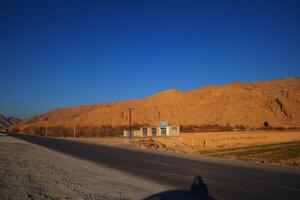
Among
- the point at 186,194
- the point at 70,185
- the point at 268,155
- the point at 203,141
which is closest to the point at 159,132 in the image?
the point at 203,141

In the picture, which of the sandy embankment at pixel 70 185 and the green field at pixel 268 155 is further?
the green field at pixel 268 155

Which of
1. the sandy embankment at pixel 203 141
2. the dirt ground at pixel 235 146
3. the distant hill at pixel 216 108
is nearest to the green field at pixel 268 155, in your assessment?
the dirt ground at pixel 235 146

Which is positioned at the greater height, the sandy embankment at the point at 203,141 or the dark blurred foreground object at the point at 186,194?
the sandy embankment at the point at 203,141

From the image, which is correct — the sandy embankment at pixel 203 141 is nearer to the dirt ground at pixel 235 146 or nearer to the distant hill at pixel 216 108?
the dirt ground at pixel 235 146

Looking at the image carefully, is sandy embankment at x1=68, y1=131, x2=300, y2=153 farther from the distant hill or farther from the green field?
the distant hill

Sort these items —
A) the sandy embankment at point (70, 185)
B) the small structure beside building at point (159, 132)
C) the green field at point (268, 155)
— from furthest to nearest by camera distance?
the small structure beside building at point (159, 132), the green field at point (268, 155), the sandy embankment at point (70, 185)

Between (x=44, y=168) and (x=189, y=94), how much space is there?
137 metres

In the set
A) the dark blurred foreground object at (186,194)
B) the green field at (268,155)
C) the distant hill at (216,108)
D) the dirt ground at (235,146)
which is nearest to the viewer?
the dark blurred foreground object at (186,194)

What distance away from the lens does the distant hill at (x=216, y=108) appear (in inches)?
4934

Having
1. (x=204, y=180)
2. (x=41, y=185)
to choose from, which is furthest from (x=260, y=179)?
(x=41, y=185)

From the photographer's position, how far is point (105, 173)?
53.1ft

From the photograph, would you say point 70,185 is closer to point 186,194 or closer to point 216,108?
point 186,194

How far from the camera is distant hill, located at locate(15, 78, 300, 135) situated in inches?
4934

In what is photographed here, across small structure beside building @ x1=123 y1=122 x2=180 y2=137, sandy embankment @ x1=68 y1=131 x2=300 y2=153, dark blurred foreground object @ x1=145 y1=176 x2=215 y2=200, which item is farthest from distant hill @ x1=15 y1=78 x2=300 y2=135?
dark blurred foreground object @ x1=145 y1=176 x2=215 y2=200
